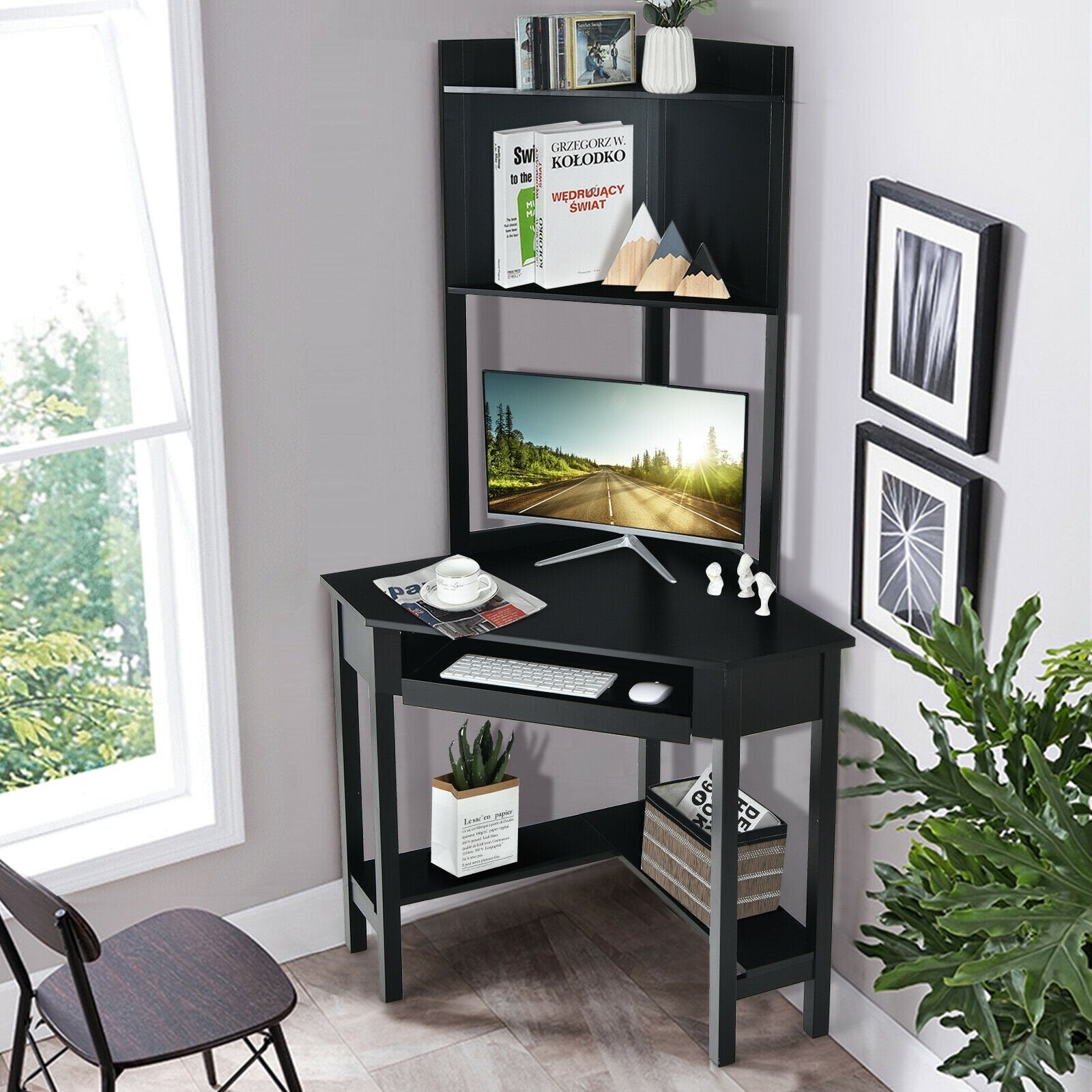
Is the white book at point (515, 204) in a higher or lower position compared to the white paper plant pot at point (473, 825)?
higher

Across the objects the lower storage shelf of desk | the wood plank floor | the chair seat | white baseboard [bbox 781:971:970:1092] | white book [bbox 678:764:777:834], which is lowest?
the wood plank floor

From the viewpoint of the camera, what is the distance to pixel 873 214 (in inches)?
101

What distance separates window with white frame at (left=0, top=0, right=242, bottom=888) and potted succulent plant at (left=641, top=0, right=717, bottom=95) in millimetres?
825

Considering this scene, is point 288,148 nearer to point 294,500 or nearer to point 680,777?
point 294,500

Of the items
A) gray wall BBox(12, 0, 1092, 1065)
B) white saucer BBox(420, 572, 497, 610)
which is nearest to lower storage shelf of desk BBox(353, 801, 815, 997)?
gray wall BBox(12, 0, 1092, 1065)

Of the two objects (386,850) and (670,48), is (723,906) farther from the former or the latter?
(670,48)

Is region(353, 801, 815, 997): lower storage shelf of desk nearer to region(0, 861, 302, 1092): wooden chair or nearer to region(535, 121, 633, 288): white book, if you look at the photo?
region(0, 861, 302, 1092): wooden chair

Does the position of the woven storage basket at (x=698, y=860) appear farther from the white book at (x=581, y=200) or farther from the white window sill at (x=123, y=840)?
the white book at (x=581, y=200)

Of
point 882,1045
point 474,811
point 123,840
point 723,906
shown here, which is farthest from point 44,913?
point 882,1045

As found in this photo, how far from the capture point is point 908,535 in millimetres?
2588

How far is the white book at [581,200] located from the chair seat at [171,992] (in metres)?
1.40

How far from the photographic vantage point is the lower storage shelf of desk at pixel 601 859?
2936mm

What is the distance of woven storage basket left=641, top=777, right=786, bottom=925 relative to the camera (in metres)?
2.97

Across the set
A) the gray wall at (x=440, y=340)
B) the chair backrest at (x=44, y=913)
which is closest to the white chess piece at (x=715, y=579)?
the gray wall at (x=440, y=340)
